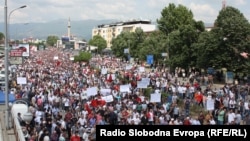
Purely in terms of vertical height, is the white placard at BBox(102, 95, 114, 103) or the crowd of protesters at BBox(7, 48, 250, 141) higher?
the white placard at BBox(102, 95, 114, 103)

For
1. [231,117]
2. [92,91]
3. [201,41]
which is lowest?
[231,117]

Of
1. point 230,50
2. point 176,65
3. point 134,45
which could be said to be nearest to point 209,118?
point 230,50

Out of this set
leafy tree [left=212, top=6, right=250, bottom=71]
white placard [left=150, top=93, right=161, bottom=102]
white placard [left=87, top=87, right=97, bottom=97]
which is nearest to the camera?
white placard [left=150, top=93, right=161, bottom=102]

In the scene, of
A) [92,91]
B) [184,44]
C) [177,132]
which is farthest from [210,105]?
[184,44]

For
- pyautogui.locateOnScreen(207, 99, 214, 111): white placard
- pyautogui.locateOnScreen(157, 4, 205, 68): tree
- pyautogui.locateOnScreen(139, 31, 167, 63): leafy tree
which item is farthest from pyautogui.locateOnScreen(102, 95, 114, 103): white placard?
pyautogui.locateOnScreen(139, 31, 167, 63): leafy tree

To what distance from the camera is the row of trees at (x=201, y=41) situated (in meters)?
49.1

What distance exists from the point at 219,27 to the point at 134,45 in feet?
128

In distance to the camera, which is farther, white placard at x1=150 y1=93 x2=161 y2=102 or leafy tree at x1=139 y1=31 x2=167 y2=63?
leafy tree at x1=139 y1=31 x2=167 y2=63

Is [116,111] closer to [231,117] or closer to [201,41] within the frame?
[231,117]

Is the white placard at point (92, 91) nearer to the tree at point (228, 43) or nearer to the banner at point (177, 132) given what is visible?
the banner at point (177, 132)

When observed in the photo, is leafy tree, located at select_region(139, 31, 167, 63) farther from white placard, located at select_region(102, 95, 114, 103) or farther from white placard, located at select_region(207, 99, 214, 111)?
white placard, located at select_region(207, 99, 214, 111)

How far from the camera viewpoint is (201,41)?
52906 millimetres

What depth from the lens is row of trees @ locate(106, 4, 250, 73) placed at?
4906 centimetres

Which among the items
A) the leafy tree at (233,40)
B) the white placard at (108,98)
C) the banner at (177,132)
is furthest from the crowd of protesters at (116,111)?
the leafy tree at (233,40)
